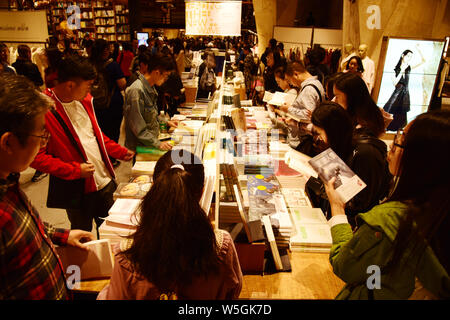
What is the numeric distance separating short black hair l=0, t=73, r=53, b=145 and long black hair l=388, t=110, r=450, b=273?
50.5 inches

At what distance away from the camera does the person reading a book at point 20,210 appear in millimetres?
948

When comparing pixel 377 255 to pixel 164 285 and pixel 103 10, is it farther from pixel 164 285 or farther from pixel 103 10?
pixel 103 10

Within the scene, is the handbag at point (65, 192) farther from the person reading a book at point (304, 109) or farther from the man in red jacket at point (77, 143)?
the person reading a book at point (304, 109)

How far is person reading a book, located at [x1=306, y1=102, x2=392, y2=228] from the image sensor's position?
6.27 ft

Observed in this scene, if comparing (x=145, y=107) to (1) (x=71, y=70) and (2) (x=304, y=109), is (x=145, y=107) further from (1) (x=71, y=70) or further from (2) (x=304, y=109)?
(2) (x=304, y=109)

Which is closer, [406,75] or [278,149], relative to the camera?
[278,149]

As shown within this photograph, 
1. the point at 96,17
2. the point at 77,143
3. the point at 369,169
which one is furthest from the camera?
the point at 96,17

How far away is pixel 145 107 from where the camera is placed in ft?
9.57

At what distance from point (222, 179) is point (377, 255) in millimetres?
1047

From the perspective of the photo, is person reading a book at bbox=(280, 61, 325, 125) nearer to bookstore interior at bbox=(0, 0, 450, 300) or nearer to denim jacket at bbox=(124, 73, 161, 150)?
bookstore interior at bbox=(0, 0, 450, 300)

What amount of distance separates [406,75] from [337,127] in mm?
4869

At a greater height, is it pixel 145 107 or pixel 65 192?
pixel 145 107

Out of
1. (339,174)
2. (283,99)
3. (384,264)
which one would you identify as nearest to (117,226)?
(339,174)

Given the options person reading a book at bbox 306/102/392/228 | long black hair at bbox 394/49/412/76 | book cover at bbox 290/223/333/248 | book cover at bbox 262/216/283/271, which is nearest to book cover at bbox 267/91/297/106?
person reading a book at bbox 306/102/392/228
